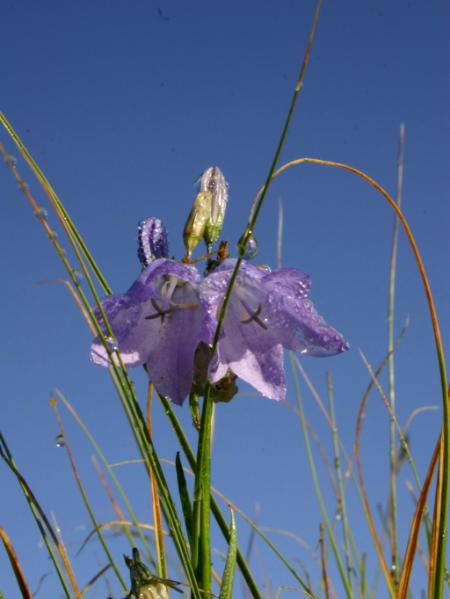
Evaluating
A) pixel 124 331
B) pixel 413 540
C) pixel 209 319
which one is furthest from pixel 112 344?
pixel 413 540

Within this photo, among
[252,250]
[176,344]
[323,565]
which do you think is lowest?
[323,565]

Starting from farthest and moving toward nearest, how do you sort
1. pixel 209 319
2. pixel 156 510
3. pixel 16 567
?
pixel 156 510 < pixel 16 567 < pixel 209 319

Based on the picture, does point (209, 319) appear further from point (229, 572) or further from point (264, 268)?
point (229, 572)

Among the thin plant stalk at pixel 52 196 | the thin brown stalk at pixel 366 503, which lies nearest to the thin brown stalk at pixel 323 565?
the thin brown stalk at pixel 366 503

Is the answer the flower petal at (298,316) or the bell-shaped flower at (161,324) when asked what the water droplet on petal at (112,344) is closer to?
the bell-shaped flower at (161,324)

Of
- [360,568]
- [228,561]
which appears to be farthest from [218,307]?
[360,568]

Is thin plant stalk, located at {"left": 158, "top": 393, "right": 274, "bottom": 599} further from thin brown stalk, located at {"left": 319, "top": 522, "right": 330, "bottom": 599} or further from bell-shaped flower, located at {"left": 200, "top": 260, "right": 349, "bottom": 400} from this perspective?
thin brown stalk, located at {"left": 319, "top": 522, "right": 330, "bottom": 599}
